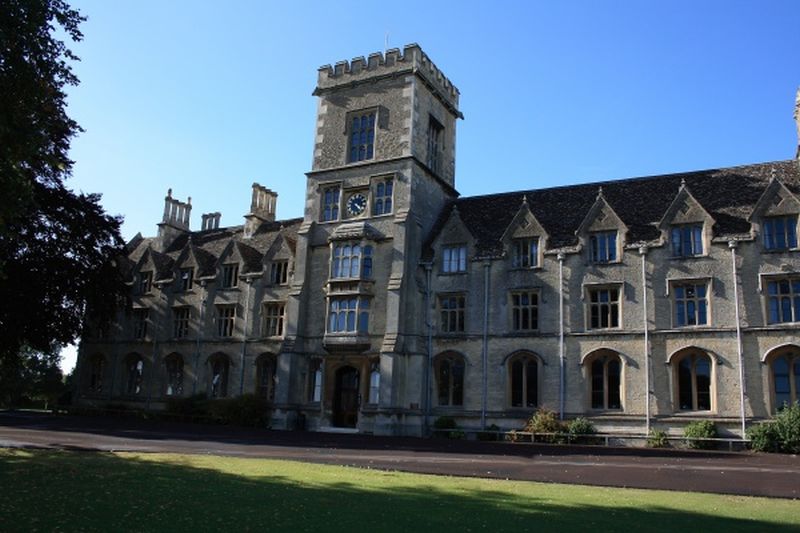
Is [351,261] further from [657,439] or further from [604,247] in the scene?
[657,439]

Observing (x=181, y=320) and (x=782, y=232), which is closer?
(x=782, y=232)

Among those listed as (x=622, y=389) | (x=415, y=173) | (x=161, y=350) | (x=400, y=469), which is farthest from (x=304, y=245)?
(x=400, y=469)

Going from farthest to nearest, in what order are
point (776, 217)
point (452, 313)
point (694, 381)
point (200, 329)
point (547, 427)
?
point (200, 329), point (452, 313), point (547, 427), point (694, 381), point (776, 217)

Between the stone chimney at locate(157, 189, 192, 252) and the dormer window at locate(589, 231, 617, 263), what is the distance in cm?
3276

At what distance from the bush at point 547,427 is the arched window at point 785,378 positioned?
27.2ft

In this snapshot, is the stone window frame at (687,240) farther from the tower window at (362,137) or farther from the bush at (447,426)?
the tower window at (362,137)

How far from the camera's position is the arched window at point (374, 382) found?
3422 cm

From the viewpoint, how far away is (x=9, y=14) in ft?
45.4

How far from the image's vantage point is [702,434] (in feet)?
90.5

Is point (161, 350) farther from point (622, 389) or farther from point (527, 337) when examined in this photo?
point (622, 389)

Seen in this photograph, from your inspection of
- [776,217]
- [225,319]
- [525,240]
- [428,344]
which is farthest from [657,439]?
[225,319]

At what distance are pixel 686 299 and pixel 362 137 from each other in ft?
61.6

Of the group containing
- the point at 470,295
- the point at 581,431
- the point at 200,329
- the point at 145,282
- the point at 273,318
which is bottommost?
the point at 581,431

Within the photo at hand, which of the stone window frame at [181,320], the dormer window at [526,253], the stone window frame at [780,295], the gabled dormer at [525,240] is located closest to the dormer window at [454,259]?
the gabled dormer at [525,240]
